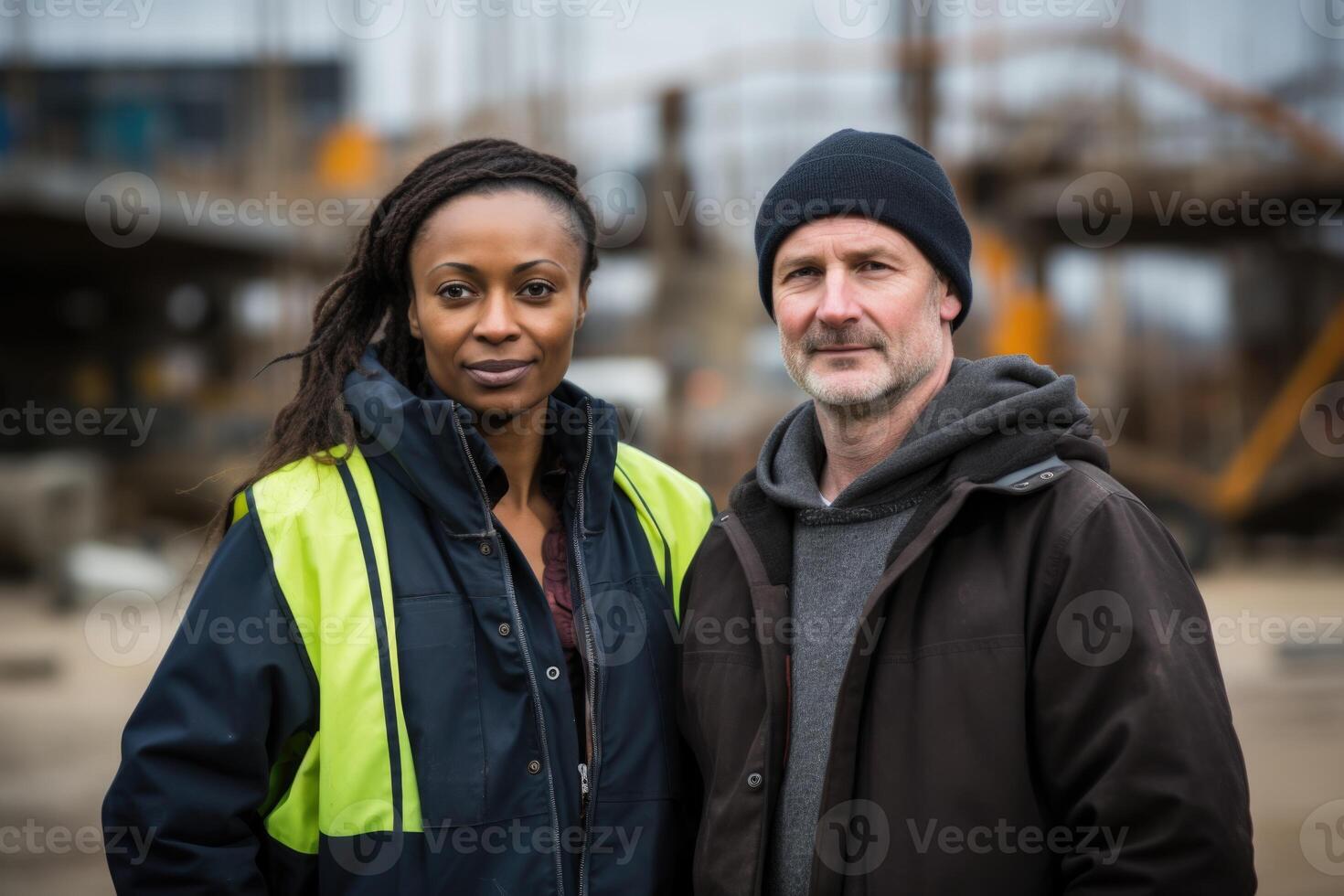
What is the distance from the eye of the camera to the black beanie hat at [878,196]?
7.34 feet

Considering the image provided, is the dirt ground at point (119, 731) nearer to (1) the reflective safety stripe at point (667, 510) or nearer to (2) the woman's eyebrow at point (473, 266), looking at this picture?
(1) the reflective safety stripe at point (667, 510)

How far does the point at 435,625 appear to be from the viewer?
2.12 metres

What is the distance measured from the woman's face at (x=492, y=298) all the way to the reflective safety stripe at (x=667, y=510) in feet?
1.18

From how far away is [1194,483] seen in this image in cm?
1346

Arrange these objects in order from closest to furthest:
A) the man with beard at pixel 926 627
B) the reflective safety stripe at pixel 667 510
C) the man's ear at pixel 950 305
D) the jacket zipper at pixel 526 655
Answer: the man with beard at pixel 926 627 < the jacket zipper at pixel 526 655 < the man's ear at pixel 950 305 < the reflective safety stripe at pixel 667 510

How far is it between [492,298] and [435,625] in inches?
26.6

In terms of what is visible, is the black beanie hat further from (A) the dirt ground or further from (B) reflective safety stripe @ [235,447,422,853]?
(A) the dirt ground

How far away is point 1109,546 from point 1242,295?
596 inches

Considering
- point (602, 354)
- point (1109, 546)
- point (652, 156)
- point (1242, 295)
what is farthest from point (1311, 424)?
point (1109, 546)

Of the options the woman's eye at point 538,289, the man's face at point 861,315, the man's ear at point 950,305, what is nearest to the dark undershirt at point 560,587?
the woman's eye at point 538,289

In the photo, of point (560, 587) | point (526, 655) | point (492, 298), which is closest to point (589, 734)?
point (526, 655)

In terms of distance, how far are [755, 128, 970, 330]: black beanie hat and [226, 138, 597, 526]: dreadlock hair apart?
1.56 feet

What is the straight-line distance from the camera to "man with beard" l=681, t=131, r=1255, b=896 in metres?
1.76

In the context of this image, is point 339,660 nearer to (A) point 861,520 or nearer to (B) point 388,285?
(B) point 388,285
